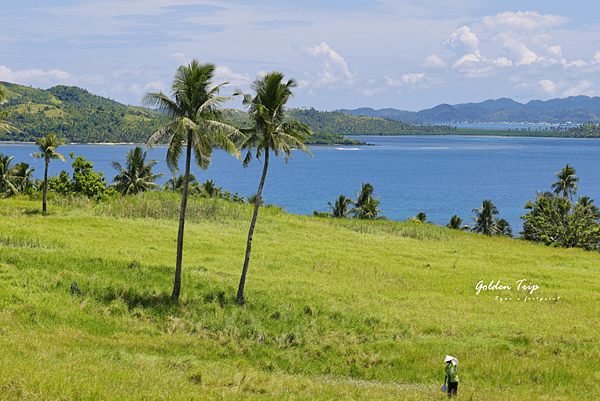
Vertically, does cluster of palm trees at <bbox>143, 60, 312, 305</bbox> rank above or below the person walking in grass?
above

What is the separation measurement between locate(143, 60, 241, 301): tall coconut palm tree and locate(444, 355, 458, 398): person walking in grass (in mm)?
13567

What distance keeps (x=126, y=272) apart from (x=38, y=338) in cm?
987

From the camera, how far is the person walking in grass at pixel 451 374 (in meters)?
13.6

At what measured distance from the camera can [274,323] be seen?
23.3m

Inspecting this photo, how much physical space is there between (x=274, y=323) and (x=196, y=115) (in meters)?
11.6

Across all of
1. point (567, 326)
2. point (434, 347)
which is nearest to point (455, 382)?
point (434, 347)

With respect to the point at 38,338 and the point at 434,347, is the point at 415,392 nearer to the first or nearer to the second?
the point at 434,347

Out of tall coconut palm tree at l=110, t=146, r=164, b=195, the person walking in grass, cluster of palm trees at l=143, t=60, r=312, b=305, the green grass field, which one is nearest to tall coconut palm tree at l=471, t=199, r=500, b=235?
the green grass field

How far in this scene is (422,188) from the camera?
16475cm

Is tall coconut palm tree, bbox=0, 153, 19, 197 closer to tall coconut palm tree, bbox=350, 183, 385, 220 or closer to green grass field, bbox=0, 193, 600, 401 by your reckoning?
green grass field, bbox=0, 193, 600, 401

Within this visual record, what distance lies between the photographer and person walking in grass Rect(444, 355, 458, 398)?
44.6ft

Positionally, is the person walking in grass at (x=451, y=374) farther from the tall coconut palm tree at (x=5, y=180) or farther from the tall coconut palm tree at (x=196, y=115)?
the tall coconut palm tree at (x=5, y=180)

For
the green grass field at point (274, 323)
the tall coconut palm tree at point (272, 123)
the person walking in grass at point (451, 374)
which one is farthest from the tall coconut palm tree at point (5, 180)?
the person walking in grass at point (451, 374)

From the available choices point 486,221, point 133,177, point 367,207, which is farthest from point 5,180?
point 486,221
